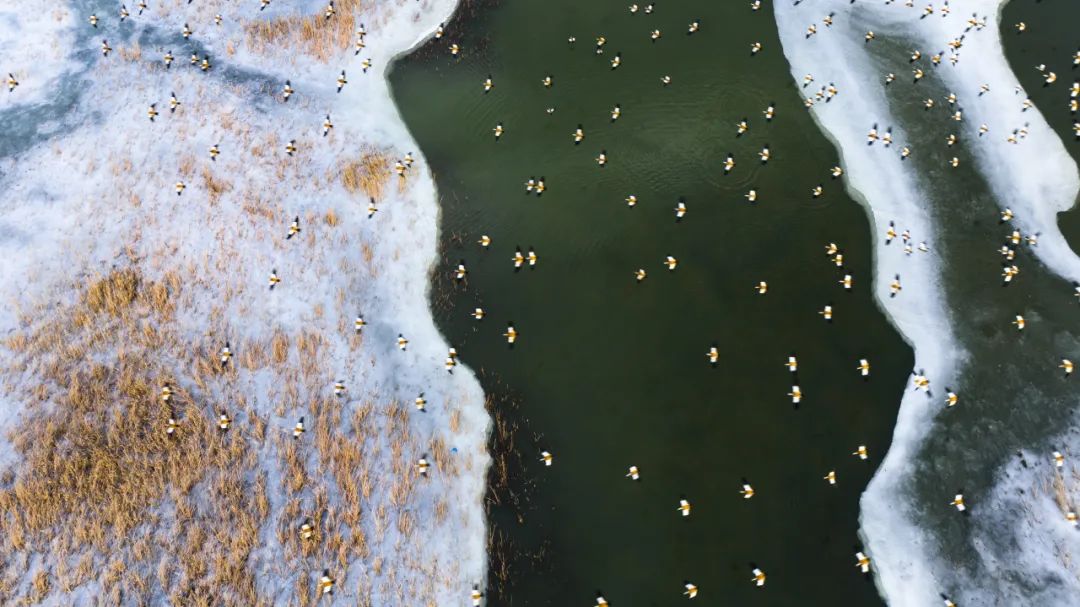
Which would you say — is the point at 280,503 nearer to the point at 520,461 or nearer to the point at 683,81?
the point at 520,461

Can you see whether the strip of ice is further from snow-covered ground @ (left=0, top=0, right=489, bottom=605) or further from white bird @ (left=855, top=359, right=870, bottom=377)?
white bird @ (left=855, top=359, right=870, bottom=377)

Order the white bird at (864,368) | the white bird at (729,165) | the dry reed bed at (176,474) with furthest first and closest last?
the white bird at (729,165) → the white bird at (864,368) → the dry reed bed at (176,474)

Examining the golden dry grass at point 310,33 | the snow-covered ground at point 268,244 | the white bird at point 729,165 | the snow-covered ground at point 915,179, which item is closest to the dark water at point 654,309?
the white bird at point 729,165

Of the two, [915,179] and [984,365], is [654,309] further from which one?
[915,179]

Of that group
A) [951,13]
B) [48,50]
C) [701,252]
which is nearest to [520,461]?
[701,252]

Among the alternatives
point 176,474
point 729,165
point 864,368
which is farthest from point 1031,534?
point 176,474

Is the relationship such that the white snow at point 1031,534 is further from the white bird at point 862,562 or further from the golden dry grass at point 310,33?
the golden dry grass at point 310,33

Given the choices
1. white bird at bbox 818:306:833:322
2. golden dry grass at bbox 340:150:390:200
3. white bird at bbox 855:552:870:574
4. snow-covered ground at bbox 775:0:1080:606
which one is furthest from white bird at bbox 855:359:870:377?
golden dry grass at bbox 340:150:390:200
